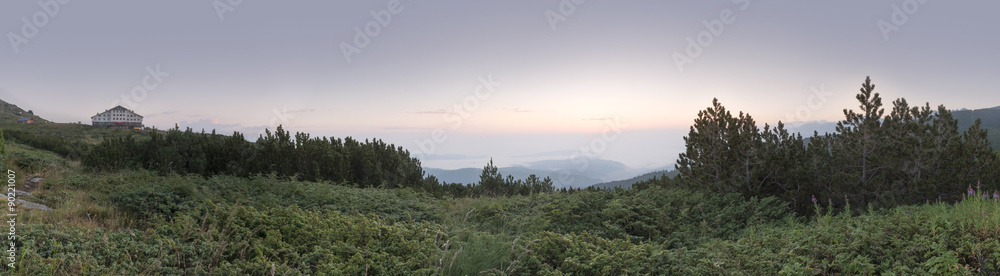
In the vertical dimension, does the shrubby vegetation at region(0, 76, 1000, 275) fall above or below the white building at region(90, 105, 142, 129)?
below

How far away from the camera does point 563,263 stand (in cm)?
512

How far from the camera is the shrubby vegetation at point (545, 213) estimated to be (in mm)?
4859

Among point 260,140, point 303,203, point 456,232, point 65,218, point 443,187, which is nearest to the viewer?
point 456,232

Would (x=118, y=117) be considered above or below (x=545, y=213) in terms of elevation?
above

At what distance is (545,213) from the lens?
874 cm

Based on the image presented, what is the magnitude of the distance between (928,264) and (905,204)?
614 centimetres

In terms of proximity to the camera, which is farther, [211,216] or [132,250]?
[211,216]

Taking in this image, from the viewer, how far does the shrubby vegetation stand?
4.86m

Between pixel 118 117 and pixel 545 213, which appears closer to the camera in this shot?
pixel 545 213

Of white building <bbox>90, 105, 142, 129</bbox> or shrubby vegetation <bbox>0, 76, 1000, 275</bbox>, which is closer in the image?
shrubby vegetation <bbox>0, 76, 1000, 275</bbox>

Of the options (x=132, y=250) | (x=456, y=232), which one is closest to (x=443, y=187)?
(x=456, y=232)

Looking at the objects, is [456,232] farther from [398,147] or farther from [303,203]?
[398,147]

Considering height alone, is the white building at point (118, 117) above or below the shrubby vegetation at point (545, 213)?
above

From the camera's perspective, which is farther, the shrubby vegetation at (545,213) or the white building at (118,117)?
the white building at (118,117)
